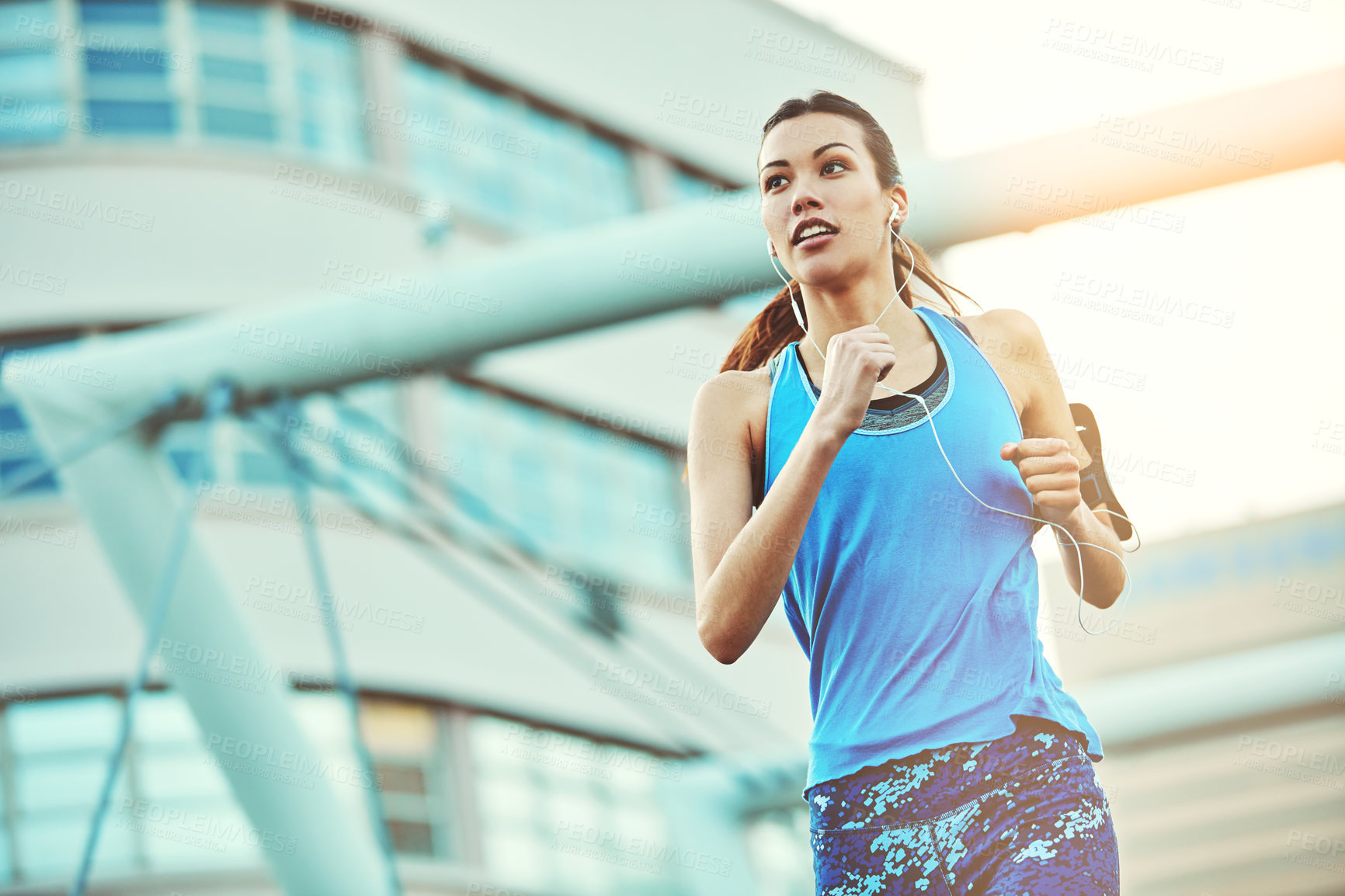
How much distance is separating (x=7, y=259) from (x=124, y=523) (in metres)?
10.5

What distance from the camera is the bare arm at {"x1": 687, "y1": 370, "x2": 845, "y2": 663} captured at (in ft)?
5.13

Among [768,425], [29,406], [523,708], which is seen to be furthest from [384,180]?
[768,425]

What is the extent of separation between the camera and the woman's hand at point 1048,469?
1610mm

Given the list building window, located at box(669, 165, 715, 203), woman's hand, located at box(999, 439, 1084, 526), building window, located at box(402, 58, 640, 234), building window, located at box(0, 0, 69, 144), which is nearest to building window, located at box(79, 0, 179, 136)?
building window, located at box(0, 0, 69, 144)

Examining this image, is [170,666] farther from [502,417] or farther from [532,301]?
[502,417]

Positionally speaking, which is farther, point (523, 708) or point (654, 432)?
point (654, 432)

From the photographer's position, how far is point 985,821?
1.58m

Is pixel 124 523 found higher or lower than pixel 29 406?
lower

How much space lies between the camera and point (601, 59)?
19.9 metres

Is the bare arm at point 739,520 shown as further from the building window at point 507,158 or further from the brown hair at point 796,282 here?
the building window at point 507,158

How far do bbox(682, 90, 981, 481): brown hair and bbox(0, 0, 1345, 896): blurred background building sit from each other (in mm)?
7949

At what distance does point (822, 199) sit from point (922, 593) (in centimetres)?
49

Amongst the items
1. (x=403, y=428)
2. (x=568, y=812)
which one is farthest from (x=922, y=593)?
Result: (x=568, y=812)

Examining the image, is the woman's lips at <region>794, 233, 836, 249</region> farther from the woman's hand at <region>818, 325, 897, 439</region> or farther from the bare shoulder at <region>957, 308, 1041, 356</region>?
the bare shoulder at <region>957, 308, 1041, 356</region>
